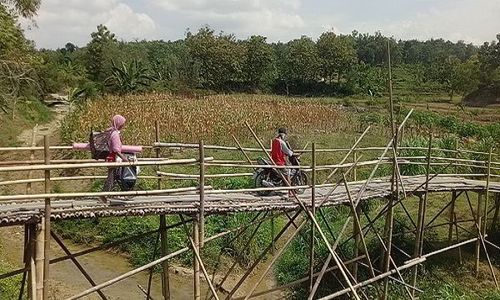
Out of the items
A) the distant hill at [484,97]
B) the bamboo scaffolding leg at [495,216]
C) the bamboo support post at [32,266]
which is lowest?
the bamboo scaffolding leg at [495,216]

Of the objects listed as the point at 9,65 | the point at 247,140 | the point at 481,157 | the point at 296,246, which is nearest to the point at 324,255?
the point at 296,246

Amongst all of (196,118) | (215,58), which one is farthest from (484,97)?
(196,118)

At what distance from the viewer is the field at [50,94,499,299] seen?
12227 mm

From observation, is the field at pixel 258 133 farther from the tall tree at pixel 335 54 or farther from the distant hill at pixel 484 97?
the tall tree at pixel 335 54

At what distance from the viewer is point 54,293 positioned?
10750 millimetres

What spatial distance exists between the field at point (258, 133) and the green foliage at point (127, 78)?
9.79 feet

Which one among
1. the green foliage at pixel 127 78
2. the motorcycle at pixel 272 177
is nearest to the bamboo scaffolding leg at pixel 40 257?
the motorcycle at pixel 272 177

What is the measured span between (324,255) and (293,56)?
40094 mm

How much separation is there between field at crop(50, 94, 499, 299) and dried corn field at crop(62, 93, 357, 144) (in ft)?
0.13

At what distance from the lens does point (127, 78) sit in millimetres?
33812

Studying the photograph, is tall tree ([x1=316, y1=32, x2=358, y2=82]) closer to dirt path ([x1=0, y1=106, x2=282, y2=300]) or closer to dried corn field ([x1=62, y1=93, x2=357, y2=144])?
dried corn field ([x1=62, y1=93, x2=357, y2=144])

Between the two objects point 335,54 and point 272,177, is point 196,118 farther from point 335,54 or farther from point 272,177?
point 335,54

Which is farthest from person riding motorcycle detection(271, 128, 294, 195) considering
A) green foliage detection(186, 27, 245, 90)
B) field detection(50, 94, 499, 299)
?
green foliage detection(186, 27, 245, 90)

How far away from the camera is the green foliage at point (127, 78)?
33.7m
